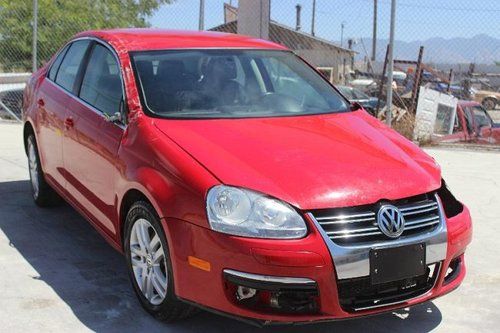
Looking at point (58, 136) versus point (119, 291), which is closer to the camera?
point (119, 291)

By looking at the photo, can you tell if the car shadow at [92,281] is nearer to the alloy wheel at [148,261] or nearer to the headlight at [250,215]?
the alloy wheel at [148,261]

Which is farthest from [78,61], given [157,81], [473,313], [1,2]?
[1,2]

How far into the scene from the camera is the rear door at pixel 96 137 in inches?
159

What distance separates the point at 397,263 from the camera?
10.4ft

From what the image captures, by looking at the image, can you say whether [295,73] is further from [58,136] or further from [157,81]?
[58,136]

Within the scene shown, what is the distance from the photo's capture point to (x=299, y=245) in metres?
3.01

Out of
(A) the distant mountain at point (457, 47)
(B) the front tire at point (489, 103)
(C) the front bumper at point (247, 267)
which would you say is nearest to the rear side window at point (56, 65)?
(C) the front bumper at point (247, 267)

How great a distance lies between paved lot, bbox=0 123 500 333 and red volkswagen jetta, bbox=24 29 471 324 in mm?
271

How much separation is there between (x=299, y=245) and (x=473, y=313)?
5.00ft

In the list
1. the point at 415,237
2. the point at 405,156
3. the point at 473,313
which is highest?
the point at 405,156

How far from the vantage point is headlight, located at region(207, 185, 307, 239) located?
3066 millimetres

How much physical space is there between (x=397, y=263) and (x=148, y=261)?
137 centimetres

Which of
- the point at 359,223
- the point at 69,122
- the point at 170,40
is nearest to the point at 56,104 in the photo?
the point at 69,122

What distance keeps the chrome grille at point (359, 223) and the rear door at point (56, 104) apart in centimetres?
251
